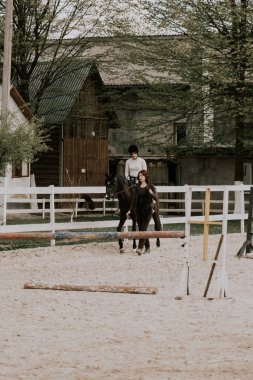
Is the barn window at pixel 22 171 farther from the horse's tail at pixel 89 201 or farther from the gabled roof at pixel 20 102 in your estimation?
the horse's tail at pixel 89 201

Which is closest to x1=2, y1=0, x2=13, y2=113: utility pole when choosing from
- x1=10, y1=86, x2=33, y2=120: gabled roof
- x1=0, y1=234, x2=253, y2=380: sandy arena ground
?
x1=10, y1=86, x2=33, y2=120: gabled roof

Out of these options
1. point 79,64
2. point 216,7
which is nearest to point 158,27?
point 216,7

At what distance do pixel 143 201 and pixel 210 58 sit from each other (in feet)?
55.6

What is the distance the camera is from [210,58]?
117 feet

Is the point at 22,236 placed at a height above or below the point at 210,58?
below

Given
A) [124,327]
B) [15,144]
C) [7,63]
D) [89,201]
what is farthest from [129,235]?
[89,201]

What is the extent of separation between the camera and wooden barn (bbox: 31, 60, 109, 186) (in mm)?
46469

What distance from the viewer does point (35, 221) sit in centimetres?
3291

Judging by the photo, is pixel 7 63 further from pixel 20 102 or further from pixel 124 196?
pixel 20 102

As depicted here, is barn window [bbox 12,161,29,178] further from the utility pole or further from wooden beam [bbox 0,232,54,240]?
wooden beam [bbox 0,232,54,240]

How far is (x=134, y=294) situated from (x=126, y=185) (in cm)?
761

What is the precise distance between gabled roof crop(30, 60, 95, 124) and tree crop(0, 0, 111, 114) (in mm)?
532

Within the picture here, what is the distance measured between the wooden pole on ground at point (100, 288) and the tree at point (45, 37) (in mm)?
28345

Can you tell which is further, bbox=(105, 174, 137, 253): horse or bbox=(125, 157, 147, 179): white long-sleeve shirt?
bbox=(125, 157, 147, 179): white long-sleeve shirt
